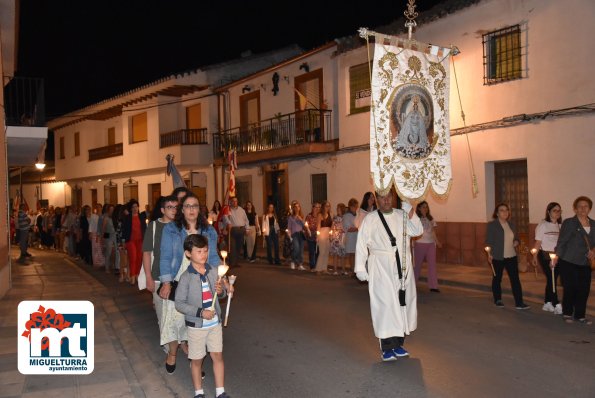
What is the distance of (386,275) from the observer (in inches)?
275

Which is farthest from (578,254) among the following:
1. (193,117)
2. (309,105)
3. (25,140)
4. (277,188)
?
(193,117)

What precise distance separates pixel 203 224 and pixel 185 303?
3.71ft

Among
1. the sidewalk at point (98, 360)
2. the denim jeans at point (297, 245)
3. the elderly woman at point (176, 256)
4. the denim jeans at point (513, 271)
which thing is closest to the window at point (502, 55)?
the denim jeans at point (297, 245)

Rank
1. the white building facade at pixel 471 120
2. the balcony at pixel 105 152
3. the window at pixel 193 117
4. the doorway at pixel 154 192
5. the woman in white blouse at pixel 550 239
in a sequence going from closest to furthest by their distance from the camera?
the woman in white blouse at pixel 550 239
the white building facade at pixel 471 120
the window at pixel 193 117
the doorway at pixel 154 192
the balcony at pixel 105 152

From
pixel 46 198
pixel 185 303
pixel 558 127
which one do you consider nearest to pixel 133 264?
pixel 185 303

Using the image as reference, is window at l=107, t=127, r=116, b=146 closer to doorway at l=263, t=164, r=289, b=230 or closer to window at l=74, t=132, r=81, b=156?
window at l=74, t=132, r=81, b=156

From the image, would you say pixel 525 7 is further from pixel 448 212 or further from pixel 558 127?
pixel 448 212

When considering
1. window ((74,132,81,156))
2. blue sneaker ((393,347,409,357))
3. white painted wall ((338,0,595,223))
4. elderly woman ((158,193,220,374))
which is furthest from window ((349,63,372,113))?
window ((74,132,81,156))

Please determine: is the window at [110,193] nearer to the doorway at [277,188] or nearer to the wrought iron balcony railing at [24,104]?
the doorway at [277,188]

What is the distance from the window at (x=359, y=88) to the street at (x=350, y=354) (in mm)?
9104

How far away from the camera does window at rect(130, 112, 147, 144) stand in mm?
32272

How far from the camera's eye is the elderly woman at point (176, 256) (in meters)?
5.95

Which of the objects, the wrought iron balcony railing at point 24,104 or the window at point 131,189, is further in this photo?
the window at point 131,189

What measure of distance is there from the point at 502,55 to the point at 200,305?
11.8 m
